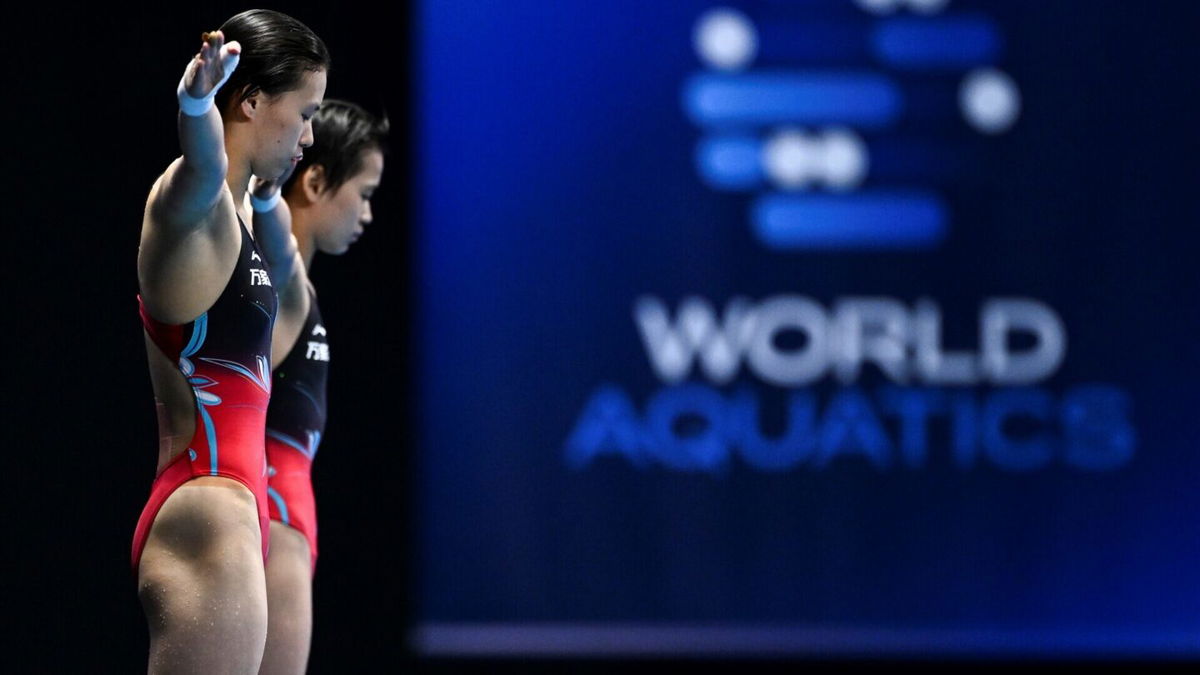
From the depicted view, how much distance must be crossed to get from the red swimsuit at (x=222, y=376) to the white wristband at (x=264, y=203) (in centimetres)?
50

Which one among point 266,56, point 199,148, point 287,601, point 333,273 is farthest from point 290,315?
point 333,273

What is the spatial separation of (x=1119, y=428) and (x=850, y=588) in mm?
1044

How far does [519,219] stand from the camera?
5.12m

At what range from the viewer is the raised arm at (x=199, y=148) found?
2.14 m

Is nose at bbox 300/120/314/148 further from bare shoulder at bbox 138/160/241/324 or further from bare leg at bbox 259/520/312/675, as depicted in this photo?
bare leg at bbox 259/520/312/675

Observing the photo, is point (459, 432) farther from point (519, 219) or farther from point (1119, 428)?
point (1119, 428)

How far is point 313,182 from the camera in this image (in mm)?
3281

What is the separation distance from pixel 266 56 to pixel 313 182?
0.88 meters

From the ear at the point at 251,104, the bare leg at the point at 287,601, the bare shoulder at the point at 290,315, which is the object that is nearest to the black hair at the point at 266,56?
the ear at the point at 251,104

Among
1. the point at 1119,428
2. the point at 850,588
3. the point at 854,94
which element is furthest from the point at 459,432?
the point at 1119,428

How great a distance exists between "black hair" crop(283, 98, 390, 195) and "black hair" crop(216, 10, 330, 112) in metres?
0.79

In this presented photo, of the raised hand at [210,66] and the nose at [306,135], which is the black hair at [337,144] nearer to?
the nose at [306,135]

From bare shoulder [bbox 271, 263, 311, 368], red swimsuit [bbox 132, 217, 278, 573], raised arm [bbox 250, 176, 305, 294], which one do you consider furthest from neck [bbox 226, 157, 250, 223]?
bare shoulder [bbox 271, 263, 311, 368]

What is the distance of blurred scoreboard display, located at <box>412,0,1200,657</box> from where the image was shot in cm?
510
